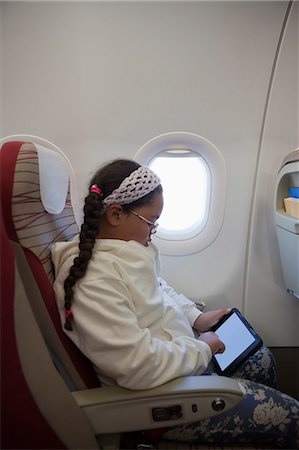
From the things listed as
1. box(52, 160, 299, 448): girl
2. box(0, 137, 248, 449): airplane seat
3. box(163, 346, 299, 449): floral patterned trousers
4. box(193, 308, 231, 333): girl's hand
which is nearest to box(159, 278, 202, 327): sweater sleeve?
box(193, 308, 231, 333): girl's hand

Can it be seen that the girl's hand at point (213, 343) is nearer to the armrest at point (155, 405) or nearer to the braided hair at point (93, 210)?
the armrest at point (155, 405)

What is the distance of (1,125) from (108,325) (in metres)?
1.21

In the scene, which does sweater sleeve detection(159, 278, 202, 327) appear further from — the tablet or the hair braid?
the hair braid

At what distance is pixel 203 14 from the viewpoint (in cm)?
154

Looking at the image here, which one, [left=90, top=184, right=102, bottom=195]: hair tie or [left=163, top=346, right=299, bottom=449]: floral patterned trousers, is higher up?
[left=90, top=184, right=102, bottom=195]: hair tie

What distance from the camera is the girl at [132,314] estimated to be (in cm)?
81

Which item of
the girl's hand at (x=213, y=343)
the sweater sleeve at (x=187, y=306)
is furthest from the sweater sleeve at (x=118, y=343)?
the sweater sleeve at (x=187, y=306)

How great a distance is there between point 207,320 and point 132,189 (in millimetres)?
690

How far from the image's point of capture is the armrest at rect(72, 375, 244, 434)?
0.79 m

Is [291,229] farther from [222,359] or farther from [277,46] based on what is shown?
[277,46]

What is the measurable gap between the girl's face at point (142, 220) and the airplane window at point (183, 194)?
613 mm

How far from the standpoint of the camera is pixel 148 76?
1.55 meters

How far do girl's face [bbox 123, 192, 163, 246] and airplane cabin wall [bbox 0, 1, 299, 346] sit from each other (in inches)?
24.2

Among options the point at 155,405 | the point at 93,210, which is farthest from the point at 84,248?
the point at 155,405
